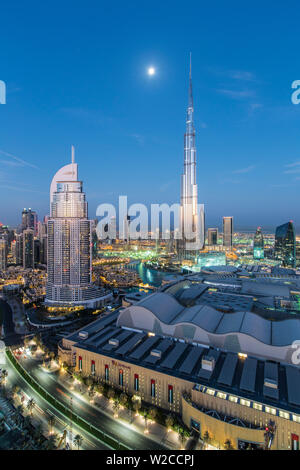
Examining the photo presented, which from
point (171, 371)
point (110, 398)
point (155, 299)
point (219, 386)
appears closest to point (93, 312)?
point (155, 299)

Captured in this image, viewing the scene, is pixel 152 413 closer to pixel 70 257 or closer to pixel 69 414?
pixel 69 414

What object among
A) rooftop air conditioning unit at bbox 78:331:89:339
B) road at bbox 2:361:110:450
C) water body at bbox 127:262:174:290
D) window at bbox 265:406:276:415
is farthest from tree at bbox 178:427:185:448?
water body at bbox 127:262:174:290

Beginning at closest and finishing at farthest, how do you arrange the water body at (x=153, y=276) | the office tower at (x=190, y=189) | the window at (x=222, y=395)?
the window at (x=222, y=395) < the water body at (x=153, y=276) < the office tower at (x=190, y=189)

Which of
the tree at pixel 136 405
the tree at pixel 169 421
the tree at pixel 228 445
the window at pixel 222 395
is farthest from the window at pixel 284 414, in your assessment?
the tree at pixel 136 405

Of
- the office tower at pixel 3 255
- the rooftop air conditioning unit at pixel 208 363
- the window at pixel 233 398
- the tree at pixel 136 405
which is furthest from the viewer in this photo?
the office tower at pixel 3 255

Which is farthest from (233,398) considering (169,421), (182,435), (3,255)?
(3,255)

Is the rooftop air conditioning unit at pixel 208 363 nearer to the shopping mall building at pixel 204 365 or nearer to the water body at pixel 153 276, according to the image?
the shopping mall building at pixel 204 365
